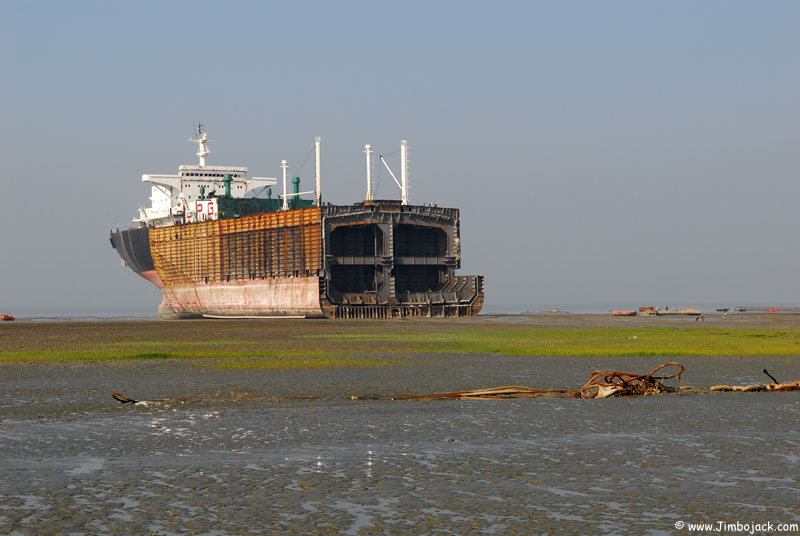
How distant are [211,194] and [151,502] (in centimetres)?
10440

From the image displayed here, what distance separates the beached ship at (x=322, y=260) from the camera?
276 ft

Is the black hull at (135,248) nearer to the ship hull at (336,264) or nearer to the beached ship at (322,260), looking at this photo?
the beached ship at (322,260)

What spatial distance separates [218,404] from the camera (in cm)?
1930

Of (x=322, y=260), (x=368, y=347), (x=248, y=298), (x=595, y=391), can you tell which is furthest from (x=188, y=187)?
(x=595, y=391)

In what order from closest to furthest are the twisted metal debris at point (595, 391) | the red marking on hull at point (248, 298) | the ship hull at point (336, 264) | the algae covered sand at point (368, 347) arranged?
the twisted metal debris at point (595, 391) < the algae covered sand at point (368, 347) < the ship hull at point (336, 264) < the red marking on hull at point (248, 298)

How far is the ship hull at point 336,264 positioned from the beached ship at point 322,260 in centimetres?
9

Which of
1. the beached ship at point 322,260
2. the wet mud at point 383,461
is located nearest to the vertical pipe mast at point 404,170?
the beached ship at point 322,260

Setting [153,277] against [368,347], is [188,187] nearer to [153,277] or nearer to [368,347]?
[153,277]

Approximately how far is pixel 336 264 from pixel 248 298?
54.9 feet

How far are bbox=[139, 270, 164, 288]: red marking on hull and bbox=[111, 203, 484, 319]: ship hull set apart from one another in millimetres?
13022

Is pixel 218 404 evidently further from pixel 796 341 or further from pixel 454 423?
pixel 796 341

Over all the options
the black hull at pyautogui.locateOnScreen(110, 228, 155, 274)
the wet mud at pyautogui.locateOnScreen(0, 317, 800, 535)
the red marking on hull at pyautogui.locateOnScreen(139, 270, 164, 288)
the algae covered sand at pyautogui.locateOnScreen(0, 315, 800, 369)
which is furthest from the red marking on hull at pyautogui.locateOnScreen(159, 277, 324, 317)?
the wet mud at pyautogui.locateOnScreen(0, 317, 800, 535)

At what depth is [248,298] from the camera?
97625 millimetres

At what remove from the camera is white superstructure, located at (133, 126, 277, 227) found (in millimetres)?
120000
